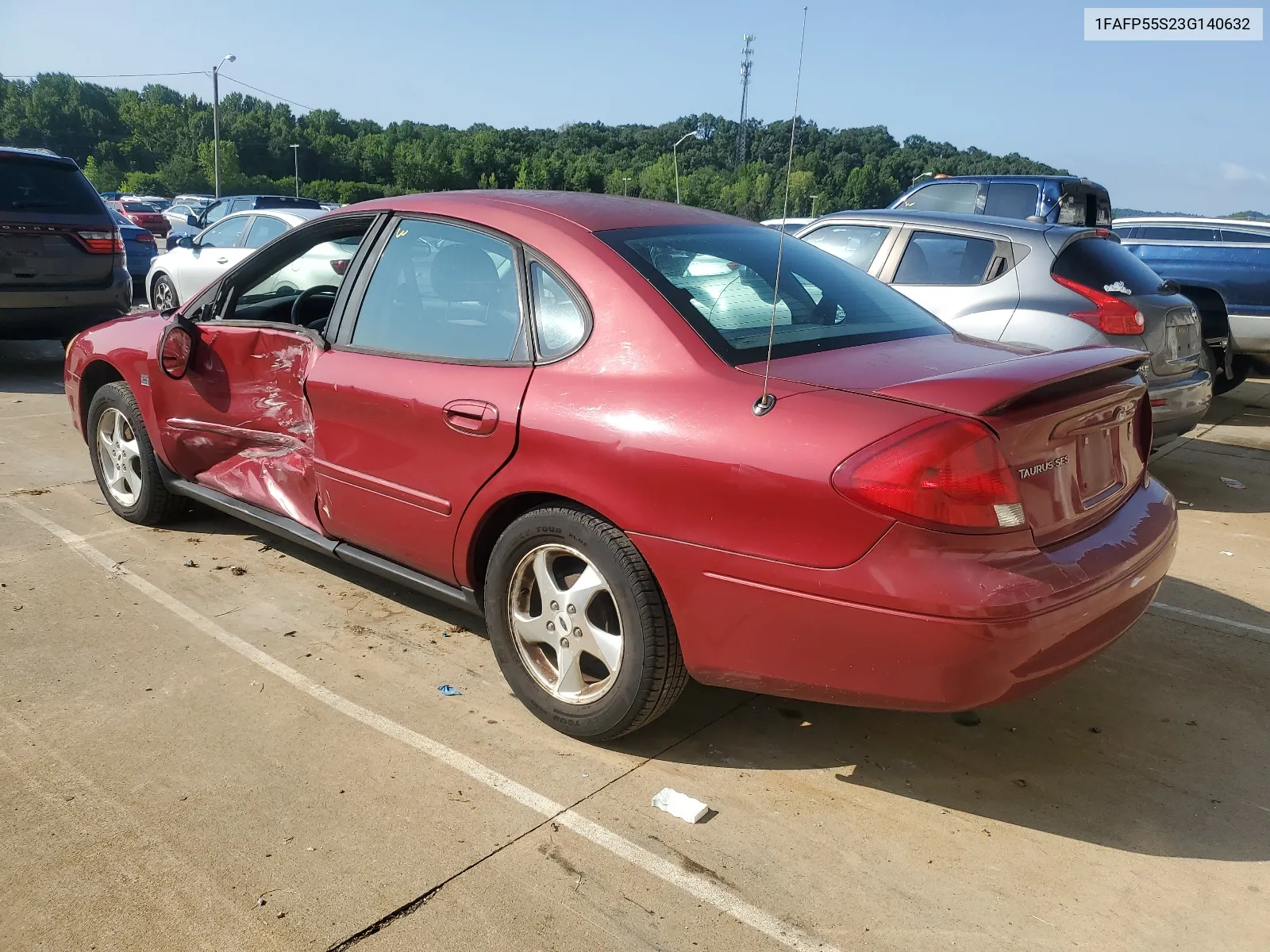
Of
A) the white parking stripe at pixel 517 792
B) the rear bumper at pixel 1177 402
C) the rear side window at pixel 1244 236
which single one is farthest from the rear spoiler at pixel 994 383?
the rear side window at pixel 1244 236

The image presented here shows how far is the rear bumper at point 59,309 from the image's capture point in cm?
882

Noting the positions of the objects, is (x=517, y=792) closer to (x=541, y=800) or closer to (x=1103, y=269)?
(x=541, y=800)

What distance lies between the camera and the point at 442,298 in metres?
3.62

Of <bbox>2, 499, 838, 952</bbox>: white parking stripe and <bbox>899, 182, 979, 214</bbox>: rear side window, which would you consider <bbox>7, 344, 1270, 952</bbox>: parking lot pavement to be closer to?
<bbox>2, 499, 838, 952</bbox>: white parking stripe

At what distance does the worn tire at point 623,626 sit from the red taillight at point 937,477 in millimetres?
689

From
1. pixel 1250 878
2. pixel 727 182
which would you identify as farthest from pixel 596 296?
pixel 727 182

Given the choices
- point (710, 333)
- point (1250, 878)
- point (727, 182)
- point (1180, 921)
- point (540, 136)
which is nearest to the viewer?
point (1180, 921)

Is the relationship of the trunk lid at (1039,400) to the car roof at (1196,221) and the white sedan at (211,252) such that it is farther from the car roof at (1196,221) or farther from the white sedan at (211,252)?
the car roof at (1196,221)

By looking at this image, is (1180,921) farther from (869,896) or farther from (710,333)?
(710,333)

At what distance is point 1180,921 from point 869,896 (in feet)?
2.39

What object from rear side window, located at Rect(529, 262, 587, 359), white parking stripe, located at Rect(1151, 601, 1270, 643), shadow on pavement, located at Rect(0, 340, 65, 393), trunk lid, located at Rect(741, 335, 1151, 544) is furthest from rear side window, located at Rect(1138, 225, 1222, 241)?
shadow on pavement, located at Rect(0, 340, 65, 393)

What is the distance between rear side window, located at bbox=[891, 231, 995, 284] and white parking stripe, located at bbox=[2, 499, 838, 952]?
4614 mm

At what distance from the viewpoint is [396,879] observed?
253 centimetres

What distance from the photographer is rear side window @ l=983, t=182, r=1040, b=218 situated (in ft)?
33.3
